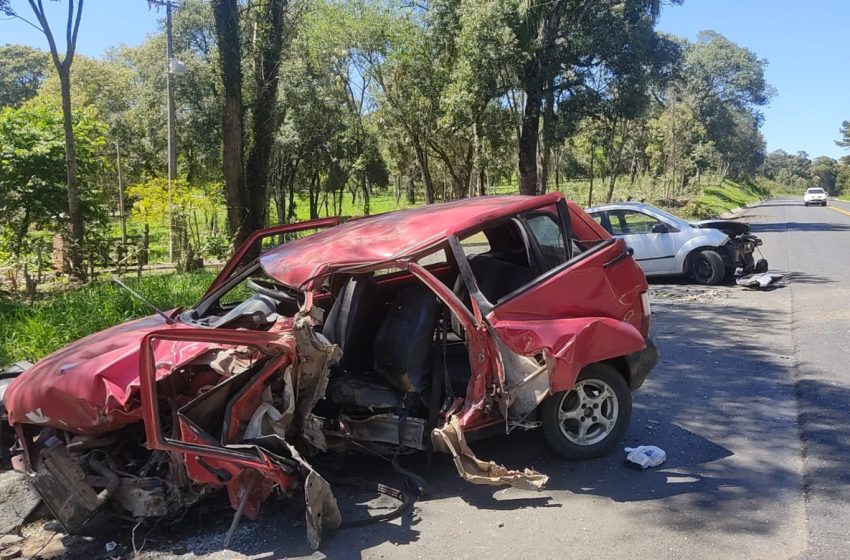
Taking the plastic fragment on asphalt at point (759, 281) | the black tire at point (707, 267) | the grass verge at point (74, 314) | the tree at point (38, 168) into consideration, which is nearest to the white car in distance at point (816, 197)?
the plastic fragment on asphalt at point (759, 281)

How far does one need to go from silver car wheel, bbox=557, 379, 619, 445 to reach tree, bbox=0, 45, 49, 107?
5911 centimetres

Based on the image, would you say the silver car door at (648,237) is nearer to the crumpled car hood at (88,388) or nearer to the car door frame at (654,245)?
the car door frame at (654,245)

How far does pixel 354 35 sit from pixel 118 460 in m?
28.4

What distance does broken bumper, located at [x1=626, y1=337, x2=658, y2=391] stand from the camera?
4680 mm

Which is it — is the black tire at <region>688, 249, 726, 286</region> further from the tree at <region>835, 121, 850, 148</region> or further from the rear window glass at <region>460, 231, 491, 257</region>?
the tree at <region>835, 121, 850, 148</region>

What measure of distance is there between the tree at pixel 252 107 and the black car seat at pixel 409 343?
24.3 feet

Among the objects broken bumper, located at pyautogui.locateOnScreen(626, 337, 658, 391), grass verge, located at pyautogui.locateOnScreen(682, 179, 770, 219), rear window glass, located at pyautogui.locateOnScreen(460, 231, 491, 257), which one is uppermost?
grass verge, located at pyautogui.locateOnScreen(682, 179, 770, 219)

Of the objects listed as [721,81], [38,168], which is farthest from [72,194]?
[721,81]

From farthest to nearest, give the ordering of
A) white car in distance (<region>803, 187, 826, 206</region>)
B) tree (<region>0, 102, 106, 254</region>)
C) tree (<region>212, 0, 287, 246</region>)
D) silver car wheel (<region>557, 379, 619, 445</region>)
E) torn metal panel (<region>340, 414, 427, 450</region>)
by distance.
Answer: white car in distance (<region>803, 187, 826, 206</region>), tree (<region>0, 102, 106, 254</region>), tree (<region>212, 0, 287, 246</region>), silver car wheel (<region>557, 379, 619, 445</region>), torn metal panel (<region>340, 414, 427, 450</region>)

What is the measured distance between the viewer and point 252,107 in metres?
12.1

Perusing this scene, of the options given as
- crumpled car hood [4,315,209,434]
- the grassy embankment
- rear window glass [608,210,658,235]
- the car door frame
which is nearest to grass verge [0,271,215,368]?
the grassy embankment

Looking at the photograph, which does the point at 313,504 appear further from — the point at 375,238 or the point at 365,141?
the point at 365,141

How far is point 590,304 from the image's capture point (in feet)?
15.0

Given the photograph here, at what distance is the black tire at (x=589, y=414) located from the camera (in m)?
4.36
